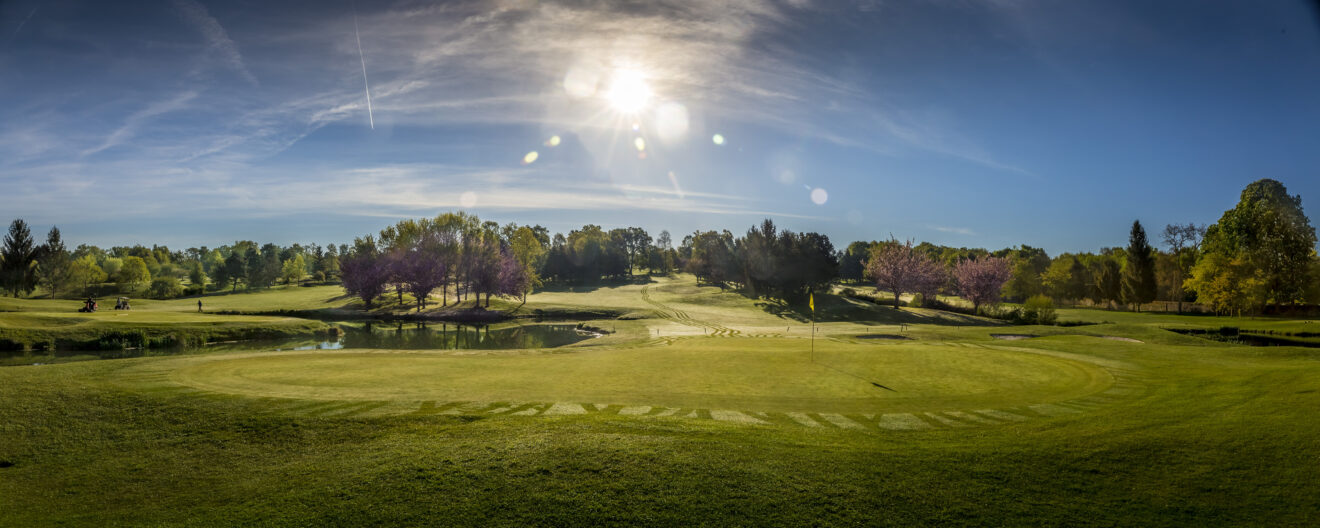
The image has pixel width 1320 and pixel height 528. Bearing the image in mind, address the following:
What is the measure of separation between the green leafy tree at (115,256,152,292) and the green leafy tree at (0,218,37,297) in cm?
Answer: 2072

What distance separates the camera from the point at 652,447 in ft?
31.1

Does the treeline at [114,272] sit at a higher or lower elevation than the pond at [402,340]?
higher

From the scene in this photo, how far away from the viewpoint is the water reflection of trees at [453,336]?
4462 cm

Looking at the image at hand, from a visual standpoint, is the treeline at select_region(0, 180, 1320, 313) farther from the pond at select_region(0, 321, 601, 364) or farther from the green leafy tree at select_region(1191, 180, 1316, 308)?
the pond at select_region(0, 321, 601, 364)

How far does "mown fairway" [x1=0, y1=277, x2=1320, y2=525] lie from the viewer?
24.7 ft

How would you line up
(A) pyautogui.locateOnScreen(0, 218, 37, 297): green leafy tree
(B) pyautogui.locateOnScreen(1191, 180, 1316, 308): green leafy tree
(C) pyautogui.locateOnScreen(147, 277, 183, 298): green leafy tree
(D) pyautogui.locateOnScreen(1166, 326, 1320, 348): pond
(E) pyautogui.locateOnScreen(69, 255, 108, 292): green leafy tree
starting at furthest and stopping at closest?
1. (C) pyautogui.locateOnScreen(147, 277, 183, 298): green leafy tree
2. (E) pyautogui.locateOnScreen(69, 255, 108, 292): green leafy tree
3. (A) pyautogui.locateOnScreen(0, 218, 37, 297): green leafy tree
4. (B) pyautogui.locateOnScreen(1191, 180, 1316, 308): green leafy tree
5. (D) pyautogui.locateOnScreen(1166, 326, 1320, 348): pond

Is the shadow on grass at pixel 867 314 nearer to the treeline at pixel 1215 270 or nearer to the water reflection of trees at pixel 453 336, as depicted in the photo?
the treeline at pixel 1215 270

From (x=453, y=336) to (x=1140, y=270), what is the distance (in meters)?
97.9

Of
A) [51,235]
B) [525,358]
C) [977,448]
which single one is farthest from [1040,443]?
[51,235]

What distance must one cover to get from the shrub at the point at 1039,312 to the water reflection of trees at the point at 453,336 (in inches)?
1997

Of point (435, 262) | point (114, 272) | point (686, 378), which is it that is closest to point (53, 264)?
point (114, 272)

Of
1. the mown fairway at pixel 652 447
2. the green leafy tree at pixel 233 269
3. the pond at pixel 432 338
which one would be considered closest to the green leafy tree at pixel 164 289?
the green leafy tree at pixel 233 269

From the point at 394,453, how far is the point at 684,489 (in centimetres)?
547

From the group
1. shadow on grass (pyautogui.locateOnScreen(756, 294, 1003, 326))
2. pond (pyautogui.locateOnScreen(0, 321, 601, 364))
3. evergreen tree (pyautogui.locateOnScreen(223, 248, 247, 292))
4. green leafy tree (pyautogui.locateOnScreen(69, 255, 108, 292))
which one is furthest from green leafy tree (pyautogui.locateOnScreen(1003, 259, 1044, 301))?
green leafy tree (pyautogui.locateOnScreen(69, 255, 108, 292))
